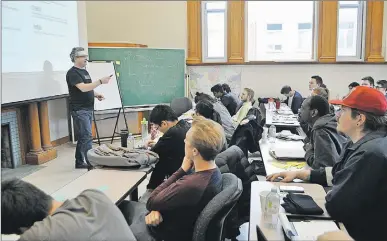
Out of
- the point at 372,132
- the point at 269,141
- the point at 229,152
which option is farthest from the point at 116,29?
the point at 372,132

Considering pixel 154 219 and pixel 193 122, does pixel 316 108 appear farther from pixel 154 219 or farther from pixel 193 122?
pixel 154 219

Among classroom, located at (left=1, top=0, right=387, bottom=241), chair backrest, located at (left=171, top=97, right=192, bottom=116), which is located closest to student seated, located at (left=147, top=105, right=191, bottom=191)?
classroom, located at (left=1, top=0, right=387, bottom=241)

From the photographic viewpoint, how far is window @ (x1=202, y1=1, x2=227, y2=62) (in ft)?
23.9

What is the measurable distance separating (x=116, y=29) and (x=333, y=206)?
21.0 ft

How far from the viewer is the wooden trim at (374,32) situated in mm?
6781

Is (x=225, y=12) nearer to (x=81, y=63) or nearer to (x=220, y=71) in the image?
(x=220, y=71)

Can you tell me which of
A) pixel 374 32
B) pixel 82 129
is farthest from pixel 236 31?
pixel 82 129

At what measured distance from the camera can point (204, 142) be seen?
183 cm

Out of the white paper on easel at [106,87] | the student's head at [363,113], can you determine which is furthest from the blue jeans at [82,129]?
the student's head at [363,113]

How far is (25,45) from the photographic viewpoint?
420cm

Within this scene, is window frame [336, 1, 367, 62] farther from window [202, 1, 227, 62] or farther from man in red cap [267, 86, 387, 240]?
man in red cap [267, 86, 387, 240]

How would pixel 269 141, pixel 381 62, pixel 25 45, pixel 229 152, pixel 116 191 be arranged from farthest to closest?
pixel 381 62, pixel 25 45, pixel 269 141, pixel 229 152, pixel 116 191

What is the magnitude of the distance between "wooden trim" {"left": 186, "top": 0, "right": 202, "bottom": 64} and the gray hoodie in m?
5.19

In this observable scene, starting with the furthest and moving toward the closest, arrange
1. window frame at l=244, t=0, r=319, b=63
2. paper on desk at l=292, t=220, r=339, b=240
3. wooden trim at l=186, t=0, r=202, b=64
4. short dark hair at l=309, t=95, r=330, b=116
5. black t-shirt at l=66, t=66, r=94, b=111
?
wooden trim at l=186, t=0, r=202, b=64
window frame at l=244, t=0, r=319, b=63
black t-shirt at l=66, t=66, r=94, b=111
short dark hair at l=309, t=95, r=330, b=116
paper on desk at l=292, t=220, r=339, b=240
